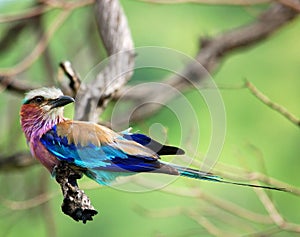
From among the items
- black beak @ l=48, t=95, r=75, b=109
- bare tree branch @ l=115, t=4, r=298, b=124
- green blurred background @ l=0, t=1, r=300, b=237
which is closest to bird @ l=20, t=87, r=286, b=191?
black beak @ l=48, t=95, r=75, b=109

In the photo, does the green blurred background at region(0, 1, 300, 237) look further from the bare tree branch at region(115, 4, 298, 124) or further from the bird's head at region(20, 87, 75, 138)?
the bird's head at region(20, 87, 75, 138)

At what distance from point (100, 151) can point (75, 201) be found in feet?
0.28

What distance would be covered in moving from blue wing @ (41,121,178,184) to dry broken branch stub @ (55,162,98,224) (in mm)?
24

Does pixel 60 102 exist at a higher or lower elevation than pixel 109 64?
higher

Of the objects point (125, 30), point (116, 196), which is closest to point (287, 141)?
point (116, 196)

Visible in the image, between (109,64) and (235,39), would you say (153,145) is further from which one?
(235,39)

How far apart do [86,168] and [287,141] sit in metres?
4.43

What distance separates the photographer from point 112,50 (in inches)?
70.5

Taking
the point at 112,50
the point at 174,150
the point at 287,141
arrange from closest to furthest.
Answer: the point at 174,150 < the point at 112,50 < the point at 287,141

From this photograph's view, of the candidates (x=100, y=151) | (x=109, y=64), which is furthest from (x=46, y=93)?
(x=109, y=64)

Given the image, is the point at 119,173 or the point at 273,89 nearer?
the point at 119,173

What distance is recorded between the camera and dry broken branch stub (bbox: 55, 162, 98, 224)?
2.61 feet

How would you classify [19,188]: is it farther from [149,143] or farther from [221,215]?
[149,143]

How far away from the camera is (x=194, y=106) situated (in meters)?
3.48
